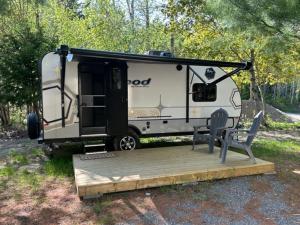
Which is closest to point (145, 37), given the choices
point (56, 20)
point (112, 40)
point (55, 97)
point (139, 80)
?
point (112, 40)

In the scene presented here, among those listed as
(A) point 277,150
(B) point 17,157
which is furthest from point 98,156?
(A) point 277,150

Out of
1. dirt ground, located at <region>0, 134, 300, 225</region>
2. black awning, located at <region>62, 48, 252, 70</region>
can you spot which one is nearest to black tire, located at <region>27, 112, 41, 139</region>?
dirt ground, located at <region>0, 134, 300, 225</region>

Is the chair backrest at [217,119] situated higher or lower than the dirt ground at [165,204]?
higher

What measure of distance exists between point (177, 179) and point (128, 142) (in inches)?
89.5

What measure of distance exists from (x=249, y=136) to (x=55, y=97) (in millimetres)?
3750

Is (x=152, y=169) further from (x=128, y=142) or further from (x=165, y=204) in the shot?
(x=128, y=142)

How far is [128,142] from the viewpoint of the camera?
271 inches

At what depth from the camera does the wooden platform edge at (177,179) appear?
4.34 m

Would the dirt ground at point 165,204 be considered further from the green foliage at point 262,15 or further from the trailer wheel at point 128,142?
the green foliage at point 262,15

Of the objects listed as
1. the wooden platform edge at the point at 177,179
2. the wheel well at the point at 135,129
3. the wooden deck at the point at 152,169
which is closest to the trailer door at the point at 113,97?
the wheel well at the point at 135,129

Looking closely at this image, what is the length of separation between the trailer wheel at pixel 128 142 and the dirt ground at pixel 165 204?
1.82 m

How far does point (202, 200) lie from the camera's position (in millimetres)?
4336

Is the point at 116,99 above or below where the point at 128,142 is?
above

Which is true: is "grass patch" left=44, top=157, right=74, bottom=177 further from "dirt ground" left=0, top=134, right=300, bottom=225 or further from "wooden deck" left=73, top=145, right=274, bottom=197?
"dirt ground" left=0, top=134, right=300, bottom=225
